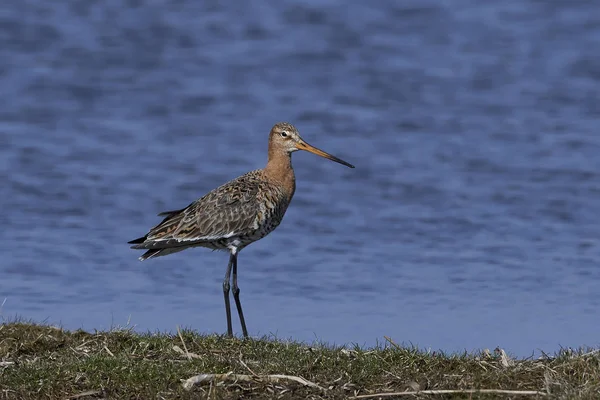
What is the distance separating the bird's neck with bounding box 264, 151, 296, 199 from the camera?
11445mm

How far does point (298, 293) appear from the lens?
12.5m

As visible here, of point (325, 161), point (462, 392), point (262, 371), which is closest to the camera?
point (462, 392)

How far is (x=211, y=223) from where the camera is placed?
35.7 feet

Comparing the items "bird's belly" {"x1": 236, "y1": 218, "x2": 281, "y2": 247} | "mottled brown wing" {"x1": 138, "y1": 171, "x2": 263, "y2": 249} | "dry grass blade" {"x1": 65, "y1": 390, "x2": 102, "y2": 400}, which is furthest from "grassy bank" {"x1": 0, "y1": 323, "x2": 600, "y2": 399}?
"bird's belly" {"x1": 236, "y1": 218, "x2": 281, "y2": 247}

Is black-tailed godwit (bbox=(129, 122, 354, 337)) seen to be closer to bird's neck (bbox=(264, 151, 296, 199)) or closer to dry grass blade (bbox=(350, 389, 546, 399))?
bird's neck (bbox=(264, 151, 296, 199))

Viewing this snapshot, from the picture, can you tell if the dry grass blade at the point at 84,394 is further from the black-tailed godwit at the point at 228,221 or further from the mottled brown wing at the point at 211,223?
the mottled brown wing at the point at 211,223

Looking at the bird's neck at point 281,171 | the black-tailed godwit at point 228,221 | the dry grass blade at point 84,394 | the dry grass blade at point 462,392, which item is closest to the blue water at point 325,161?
the black-tailed godwit at point 228,221

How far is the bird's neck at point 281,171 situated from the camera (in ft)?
37.6

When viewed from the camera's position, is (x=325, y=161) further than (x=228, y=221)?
Yes

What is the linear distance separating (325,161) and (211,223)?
7290 mm

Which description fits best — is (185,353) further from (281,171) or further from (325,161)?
(325,161)

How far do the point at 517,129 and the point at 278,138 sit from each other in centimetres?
756

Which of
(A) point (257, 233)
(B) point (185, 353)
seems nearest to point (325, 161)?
(A) point (257, 233)

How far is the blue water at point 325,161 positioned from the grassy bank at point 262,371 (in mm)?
2087
